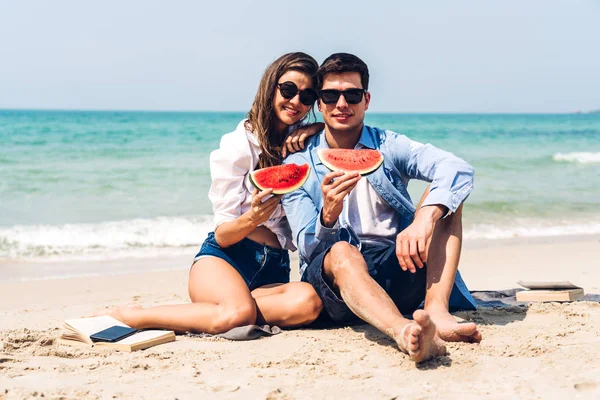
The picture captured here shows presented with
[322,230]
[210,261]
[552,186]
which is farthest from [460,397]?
[552,186]

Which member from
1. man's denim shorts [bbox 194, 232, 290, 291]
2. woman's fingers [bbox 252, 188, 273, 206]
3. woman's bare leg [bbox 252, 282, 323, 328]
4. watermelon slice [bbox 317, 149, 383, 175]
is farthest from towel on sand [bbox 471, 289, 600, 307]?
woman's fingers [bbox 252, 188, 273, 206]

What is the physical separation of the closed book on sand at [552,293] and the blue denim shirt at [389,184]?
0.87 m

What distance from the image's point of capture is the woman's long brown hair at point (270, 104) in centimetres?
473

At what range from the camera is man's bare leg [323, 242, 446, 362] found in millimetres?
3531

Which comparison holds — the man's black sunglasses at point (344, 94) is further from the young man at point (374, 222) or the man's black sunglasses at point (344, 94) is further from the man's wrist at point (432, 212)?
the man's wrist at point (432, 212)

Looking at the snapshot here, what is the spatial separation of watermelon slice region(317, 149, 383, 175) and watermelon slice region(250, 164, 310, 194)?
154mm

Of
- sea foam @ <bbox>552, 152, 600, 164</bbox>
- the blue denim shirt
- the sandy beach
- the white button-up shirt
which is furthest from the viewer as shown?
sea foam @ <bbox>552, 152, 600, 164</bbox>

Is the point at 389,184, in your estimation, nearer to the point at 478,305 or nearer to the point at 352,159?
the point at 352,159

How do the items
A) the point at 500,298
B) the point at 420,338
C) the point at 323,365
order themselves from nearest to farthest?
the point at 420,338, the point at 323,365, the point at 500,298

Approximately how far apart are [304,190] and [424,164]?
0.79 m

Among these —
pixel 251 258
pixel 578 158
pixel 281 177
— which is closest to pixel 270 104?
pixel 281 177

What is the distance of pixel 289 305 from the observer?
15.2 ft

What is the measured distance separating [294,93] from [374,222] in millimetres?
1024

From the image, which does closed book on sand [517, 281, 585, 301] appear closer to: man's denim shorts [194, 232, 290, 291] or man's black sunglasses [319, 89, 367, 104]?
man's denim shorts [194, 232, 290, 291]
